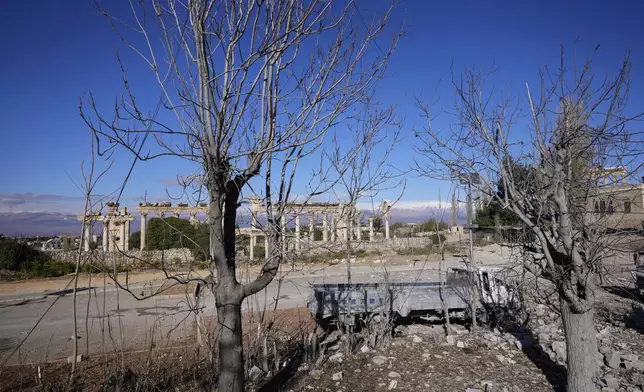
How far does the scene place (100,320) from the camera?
741 cm

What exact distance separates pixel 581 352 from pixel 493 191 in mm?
2022

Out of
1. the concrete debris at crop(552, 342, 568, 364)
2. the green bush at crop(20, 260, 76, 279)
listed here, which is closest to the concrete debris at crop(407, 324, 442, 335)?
the concrete debris at crop(552, 342, 568, 364)

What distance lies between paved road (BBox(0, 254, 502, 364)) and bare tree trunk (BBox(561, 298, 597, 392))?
2.13 m

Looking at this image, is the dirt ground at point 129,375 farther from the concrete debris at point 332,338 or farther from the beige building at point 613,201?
the beige building at point 613,201

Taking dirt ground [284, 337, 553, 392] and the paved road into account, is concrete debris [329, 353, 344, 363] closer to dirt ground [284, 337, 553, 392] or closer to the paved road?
dirt ground [284, 337, 553, 392]

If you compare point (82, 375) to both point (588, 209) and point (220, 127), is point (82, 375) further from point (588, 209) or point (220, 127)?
point (588, 209)

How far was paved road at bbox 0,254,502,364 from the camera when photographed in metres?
7.55

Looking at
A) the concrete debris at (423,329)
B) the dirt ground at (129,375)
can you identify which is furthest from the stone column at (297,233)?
the concrete debris at (423,329)

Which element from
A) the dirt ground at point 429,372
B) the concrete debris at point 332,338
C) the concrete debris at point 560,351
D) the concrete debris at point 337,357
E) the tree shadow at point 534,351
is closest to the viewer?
the dirt ground at point 429,372

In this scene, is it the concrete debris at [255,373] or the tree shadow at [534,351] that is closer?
the concrete debris at [255,373]

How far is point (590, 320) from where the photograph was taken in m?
4.90

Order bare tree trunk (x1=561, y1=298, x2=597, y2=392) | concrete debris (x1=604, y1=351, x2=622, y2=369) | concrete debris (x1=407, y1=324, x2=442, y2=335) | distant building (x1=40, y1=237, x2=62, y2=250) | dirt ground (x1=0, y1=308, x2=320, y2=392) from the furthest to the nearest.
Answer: distant building (x1=40, y1=237, x2=62, y2=250)
concrete debris (x1=407, y1=324, x2=442, y2=335)
concrete debris (x1=604, y1=351, x2=622, y2=369)
dirt ground (x1=0, y1=308, x2=320, y2=392)
bare tree trunk (x1=561, y1=298, x2=597, y2=392)

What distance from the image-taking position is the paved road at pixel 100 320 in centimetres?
755

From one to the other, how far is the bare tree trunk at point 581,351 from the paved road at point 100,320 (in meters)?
2.13
